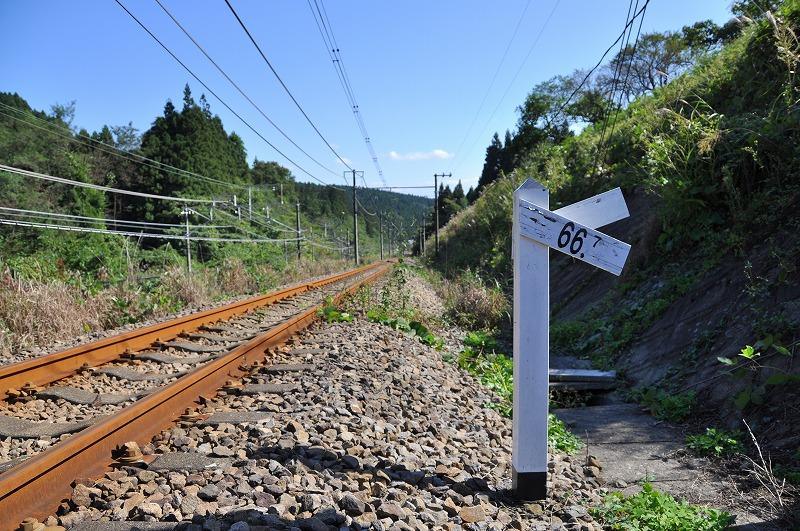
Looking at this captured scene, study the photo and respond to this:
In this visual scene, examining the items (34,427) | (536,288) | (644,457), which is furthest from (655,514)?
(34,427)

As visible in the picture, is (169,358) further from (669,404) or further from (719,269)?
(719,269)

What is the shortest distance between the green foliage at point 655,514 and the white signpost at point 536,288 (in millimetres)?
366

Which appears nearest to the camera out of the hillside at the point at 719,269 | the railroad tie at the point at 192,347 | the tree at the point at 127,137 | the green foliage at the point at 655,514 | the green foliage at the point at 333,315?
the green foliage at the point at 655,514

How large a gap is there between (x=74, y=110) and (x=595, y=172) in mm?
53593

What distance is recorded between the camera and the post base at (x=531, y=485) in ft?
9.55

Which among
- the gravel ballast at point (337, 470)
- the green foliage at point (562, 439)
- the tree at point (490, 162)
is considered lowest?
the green foliage at point (562, 439)

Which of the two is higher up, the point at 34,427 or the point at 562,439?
the point at 34,427

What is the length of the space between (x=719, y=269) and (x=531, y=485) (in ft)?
14.3

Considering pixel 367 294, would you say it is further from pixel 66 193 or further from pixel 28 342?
pixel 66 193

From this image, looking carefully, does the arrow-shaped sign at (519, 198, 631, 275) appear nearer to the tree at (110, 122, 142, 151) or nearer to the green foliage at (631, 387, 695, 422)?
the green foliage at (631, 387, 695, 422)

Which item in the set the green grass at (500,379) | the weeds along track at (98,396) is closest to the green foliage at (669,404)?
the green grass at (500,379)

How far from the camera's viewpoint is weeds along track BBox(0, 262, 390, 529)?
8.25 feet

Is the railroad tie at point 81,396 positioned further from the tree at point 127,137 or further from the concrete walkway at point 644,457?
the tree at point 127,137

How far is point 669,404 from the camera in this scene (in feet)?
15.4
